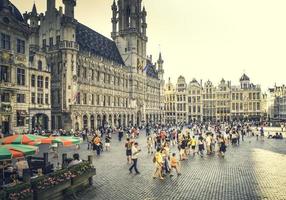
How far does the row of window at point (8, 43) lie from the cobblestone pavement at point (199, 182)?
929 inches

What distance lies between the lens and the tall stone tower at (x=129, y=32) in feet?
262

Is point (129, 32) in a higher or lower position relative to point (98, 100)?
higher

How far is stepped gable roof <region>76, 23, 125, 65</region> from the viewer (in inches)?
2436

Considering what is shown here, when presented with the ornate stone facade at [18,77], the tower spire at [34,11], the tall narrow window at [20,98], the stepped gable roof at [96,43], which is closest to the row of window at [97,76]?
the stepped gable roof at [96,43]

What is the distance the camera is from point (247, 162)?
21750 millimetres

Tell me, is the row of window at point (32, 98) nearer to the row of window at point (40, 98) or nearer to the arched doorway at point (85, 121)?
the row of window at point (40, 98)

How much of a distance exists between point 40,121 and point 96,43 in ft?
88.4

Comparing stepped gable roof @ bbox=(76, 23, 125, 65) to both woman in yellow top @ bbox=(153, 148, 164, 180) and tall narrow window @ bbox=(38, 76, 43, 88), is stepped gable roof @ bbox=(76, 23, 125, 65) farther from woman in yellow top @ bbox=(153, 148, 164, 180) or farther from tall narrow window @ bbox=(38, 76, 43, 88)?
woman in yellow top @ bbox=(153, 148, 164, 180)

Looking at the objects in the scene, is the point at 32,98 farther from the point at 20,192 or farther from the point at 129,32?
the point at 129,32

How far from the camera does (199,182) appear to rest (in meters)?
15.3

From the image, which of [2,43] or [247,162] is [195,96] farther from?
[247,162]

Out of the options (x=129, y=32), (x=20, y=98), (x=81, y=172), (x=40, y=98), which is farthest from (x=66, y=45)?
(x=81, y=172)

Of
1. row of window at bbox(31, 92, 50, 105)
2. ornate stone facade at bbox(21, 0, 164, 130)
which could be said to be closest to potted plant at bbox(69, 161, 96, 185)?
row of window at bbox(31, 92, 50, 105)

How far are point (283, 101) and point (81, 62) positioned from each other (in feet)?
296
